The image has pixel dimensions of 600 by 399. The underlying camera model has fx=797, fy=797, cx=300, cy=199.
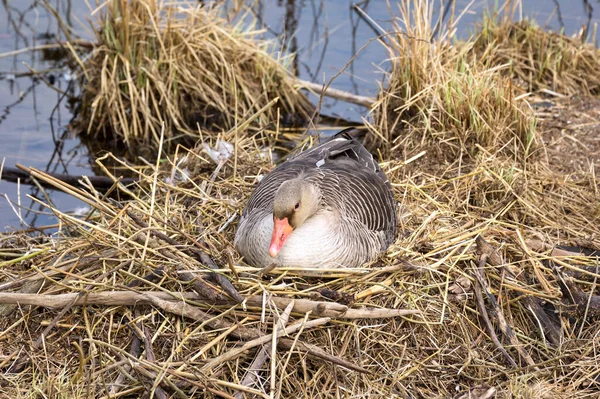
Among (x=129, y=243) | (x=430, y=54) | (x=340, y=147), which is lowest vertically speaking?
(x=129, y=243)

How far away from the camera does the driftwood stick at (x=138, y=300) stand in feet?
14.0

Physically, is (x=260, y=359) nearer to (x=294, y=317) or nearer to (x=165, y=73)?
(x=294, y=317)

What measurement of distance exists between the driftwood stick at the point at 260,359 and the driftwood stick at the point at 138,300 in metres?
0.11

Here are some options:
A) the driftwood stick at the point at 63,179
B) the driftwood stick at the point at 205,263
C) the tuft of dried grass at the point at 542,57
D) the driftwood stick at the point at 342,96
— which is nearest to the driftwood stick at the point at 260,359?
the driftwood stick at the point at 205,263

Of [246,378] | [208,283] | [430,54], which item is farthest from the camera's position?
[430,54]

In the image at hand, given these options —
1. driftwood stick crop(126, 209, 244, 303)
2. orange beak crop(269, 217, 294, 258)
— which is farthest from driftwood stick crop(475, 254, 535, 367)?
driftwood stick crop(126, 209, 244, 303)

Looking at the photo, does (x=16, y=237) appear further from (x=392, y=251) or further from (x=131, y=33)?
(x=131, y=33)

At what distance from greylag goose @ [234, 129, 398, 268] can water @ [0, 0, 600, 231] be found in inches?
106

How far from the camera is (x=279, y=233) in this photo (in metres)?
4.48

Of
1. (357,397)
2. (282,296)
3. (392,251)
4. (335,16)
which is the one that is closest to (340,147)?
(392,251)

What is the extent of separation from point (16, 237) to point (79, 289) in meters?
1.33

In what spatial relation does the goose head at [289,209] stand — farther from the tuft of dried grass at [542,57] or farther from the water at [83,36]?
the tuft of dried grass at [542,57]

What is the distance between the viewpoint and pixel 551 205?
6.12 m

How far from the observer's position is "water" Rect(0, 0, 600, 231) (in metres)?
8.11
